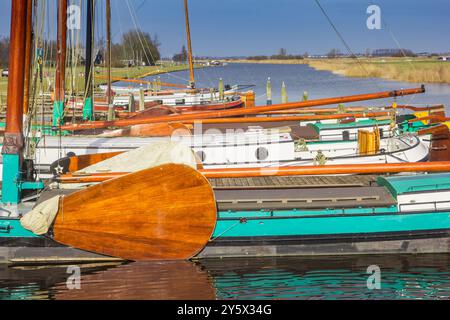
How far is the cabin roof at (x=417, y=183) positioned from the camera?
58.5 feet

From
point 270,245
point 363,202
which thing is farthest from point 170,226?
point 363,202

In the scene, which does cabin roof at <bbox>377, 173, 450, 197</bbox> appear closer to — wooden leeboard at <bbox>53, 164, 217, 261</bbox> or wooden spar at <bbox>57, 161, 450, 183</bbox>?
wooden spar at <bbox>57, 161, 450, 183</bbox>

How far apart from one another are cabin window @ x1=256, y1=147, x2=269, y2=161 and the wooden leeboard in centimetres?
696

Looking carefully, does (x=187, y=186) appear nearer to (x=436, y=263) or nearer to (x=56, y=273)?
(x=56, y=273)

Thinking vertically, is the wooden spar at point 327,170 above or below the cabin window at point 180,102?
below

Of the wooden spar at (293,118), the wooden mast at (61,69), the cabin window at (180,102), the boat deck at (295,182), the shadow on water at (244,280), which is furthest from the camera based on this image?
the cabin window at (180,102)

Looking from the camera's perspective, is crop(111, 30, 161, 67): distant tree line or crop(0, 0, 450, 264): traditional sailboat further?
crop(111, 30, 161, 67): distant tree line

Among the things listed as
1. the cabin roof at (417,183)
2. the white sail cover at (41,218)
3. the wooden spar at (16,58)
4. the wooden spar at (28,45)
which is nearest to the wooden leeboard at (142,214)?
the white sail cover at (41,218)

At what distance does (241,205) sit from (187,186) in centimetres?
158

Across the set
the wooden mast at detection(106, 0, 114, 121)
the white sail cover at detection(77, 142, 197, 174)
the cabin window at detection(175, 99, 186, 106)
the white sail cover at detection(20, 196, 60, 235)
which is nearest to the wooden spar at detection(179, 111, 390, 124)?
the wooden mast at detection(106, 0, 114, 121)

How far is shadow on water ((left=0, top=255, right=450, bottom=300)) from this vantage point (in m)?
15.9

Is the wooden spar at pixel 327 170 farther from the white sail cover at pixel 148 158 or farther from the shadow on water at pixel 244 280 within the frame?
the shadow on water at pixel 244 280

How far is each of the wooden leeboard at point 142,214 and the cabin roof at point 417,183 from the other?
4.77 m
